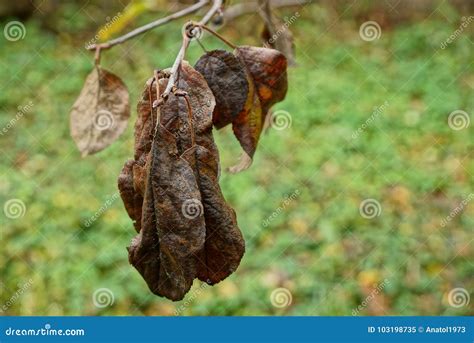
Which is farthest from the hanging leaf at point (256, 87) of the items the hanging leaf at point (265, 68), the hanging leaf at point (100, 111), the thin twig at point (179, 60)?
the hanging leaf at point (100, 111)

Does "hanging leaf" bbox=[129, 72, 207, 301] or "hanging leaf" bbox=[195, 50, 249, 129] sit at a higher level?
"hanging leaf" bbox=[195, 50, 249, 129]

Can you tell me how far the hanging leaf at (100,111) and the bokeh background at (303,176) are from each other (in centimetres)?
88

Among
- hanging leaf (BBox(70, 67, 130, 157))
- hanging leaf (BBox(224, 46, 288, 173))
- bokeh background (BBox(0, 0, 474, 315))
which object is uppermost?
hanging leaf (BBox(224, 46, 288, 173))

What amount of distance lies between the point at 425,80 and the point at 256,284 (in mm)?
1985

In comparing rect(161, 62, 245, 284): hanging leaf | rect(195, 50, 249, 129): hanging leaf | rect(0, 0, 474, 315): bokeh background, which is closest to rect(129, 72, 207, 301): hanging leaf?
Result: rect(161, 62, 245, 284): hanging leaf

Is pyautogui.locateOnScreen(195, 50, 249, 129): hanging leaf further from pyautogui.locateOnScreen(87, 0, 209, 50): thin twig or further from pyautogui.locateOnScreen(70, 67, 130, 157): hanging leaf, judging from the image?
pyautogui.locateOnScreen(70, 67, 130, 157): hanging leaf

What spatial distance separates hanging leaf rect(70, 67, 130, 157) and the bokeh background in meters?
0.88

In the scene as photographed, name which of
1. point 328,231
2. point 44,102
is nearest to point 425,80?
point 328,231

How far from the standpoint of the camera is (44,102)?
13.1 feet

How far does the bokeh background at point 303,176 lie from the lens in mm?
2754

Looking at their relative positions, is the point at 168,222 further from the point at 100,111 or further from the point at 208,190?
the point at 100,111

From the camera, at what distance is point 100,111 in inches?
42.8

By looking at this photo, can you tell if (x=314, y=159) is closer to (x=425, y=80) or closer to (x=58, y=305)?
(x=425, y=80)

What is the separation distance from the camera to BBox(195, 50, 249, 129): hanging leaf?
2.90ft
